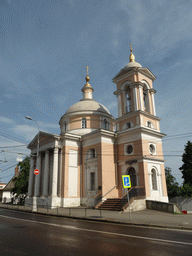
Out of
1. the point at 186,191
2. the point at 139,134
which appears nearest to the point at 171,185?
the point at 186,191

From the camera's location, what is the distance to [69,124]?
1345 inches

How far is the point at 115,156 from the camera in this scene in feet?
87.5

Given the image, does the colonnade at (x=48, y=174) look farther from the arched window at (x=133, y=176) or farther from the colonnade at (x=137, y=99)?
the colonnade at (x=137, y=99)

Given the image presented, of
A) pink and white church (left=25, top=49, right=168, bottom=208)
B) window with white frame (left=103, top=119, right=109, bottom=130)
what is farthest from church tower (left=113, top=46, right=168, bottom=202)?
window with white frame (left=103, top=119, right=109, bottom=130)

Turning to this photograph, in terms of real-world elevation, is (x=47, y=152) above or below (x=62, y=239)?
above

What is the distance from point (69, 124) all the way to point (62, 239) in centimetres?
2727

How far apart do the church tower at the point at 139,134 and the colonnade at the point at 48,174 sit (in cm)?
822

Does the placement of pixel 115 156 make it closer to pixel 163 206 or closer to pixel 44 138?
pixel 163 206

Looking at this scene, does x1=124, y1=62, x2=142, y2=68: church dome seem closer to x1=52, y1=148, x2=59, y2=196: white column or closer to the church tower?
the church tower

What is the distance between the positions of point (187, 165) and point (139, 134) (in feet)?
44.4

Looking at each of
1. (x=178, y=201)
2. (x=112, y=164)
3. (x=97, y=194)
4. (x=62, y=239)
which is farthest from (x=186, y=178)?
(x=62, y=239)

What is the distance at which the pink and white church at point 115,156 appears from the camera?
940 inches

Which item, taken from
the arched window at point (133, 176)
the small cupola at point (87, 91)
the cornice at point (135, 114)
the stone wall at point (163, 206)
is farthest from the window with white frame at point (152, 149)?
the small cupola at point (87, 91)

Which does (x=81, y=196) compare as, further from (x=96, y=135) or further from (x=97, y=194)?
(x=96, y=135)
